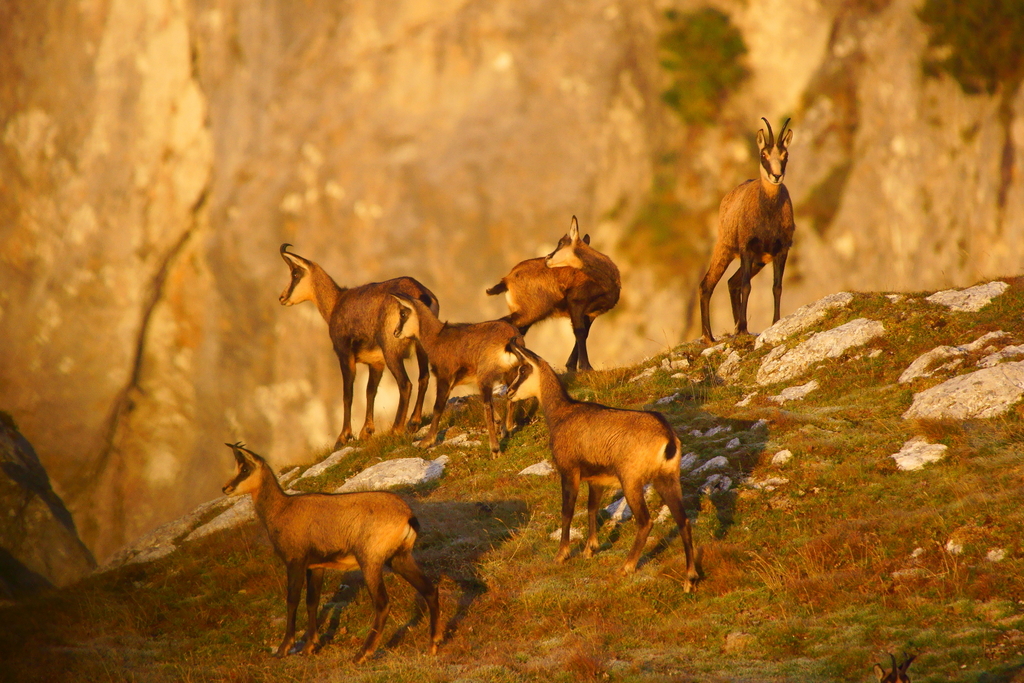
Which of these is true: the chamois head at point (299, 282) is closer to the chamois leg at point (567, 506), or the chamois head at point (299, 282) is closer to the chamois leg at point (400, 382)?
the chamois leg at point (400, 382)

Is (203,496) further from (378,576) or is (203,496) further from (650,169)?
(378,576)

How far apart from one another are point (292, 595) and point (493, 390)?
6.61 metres

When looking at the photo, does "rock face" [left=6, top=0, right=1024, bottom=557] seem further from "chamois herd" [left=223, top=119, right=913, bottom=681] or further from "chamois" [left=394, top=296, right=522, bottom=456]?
"chamois" [left=394, top=296, right=522, bottom=456]

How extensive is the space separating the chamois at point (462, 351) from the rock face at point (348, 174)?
19605mm

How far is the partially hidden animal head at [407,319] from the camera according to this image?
1490 centimetres

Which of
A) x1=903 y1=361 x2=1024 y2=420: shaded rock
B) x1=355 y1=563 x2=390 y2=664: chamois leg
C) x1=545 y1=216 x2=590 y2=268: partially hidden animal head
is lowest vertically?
x1=355 y1=563 x2=390 y2=664: chamois leg

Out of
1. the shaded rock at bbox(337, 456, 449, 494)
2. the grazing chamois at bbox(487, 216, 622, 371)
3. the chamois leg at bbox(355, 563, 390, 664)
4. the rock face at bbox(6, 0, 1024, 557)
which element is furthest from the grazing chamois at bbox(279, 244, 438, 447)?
the rock face at bbox(6, 0, 1024, 557)

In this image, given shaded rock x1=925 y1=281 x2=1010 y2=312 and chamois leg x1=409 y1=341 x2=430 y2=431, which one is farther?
chamois leg x1=409 y1=341 x2=430 y2=431

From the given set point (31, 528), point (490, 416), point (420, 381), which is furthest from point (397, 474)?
point (31, 528)

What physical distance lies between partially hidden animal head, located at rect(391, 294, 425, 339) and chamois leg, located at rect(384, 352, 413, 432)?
0.60 metres

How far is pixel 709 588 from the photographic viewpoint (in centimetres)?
938

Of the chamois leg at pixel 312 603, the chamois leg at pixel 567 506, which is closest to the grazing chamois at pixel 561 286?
the chamois leg at pixel 567 506

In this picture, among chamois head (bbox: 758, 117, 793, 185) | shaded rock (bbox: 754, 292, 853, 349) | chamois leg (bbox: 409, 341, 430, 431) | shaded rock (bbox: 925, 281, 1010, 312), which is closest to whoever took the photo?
shaded rock (bbox: 925, 281, 1010, 312)

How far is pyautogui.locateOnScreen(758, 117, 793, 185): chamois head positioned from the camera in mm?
16070
